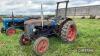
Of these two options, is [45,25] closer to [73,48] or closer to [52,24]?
[52,24]

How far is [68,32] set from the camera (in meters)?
10.6

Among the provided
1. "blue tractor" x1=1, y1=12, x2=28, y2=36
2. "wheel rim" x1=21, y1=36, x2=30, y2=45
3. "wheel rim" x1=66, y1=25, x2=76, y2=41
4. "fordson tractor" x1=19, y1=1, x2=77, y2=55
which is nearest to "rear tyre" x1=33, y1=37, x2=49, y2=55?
"fordson tractor" x1=19, y1=1, x2=77, y2=55

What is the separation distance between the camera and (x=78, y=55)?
8.45 meters

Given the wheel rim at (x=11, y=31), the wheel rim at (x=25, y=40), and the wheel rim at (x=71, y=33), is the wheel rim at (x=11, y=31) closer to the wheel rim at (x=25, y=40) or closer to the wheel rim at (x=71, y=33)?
the wheel rim at (x=25, y=40)

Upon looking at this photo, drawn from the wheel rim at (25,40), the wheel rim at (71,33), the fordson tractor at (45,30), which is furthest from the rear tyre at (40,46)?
the wheel rim at (71,33)

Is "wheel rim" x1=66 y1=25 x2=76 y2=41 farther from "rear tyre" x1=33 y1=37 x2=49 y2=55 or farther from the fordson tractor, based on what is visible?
"rear tyre" x1=33 y1=37 x2=49 y2=55

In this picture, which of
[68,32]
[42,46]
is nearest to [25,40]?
[42,46]

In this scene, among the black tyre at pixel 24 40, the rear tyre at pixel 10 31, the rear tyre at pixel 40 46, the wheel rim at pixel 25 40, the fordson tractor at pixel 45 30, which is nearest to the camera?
the rear tyre at pixel 40 46

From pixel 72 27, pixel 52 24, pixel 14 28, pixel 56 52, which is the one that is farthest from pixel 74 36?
pixel 14 28

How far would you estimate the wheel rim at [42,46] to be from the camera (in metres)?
8.76

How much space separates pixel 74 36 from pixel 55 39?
92 centimetres

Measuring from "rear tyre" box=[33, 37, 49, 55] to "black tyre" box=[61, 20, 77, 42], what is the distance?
4.76 ft

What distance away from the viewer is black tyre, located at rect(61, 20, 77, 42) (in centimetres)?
1032

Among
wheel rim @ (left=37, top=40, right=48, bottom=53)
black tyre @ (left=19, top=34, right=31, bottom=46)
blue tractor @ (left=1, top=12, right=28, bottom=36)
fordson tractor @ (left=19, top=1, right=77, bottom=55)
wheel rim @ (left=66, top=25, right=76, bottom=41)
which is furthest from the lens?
blue tractor @ (left=1, top=12, right=28, bottom=36)
